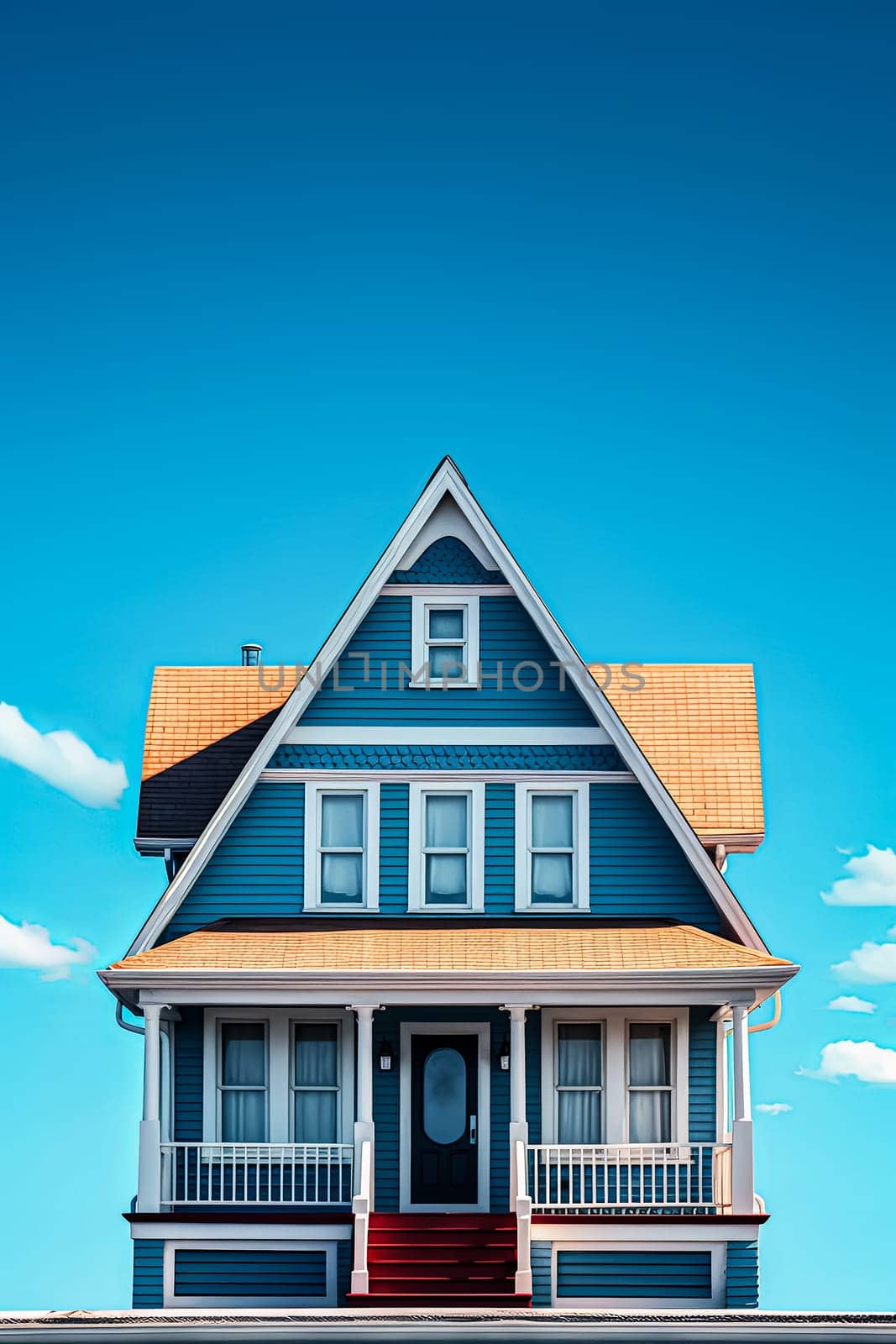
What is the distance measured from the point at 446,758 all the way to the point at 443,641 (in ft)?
5.14

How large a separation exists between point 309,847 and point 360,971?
272 cm

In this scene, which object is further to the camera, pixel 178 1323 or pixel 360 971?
pixel 360 971

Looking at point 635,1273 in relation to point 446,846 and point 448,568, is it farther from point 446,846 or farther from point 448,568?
point 448,568

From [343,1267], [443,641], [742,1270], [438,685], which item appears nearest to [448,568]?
[443,641]

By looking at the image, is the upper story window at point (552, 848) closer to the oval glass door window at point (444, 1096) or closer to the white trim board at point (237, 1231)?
the oval glass door window at point (444, 1096)

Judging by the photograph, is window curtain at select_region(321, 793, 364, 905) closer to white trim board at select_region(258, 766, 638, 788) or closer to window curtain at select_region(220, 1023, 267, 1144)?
white trim board at select_region(258, 766, 638, 788)

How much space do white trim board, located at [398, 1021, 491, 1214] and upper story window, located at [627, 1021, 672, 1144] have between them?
185 cm

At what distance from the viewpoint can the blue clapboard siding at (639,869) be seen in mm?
23422

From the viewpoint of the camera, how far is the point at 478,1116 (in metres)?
Answer: 22.9

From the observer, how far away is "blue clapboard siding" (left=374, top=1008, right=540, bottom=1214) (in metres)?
22.7

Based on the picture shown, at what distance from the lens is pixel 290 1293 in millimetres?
21562

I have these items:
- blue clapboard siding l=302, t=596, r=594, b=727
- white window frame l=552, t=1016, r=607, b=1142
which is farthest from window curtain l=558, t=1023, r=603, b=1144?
blue clapboard siding l=302, t=596, r=594, b=727

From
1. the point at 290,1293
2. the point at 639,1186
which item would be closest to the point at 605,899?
the point at 639,1186

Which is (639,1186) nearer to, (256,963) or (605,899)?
(605,899)
